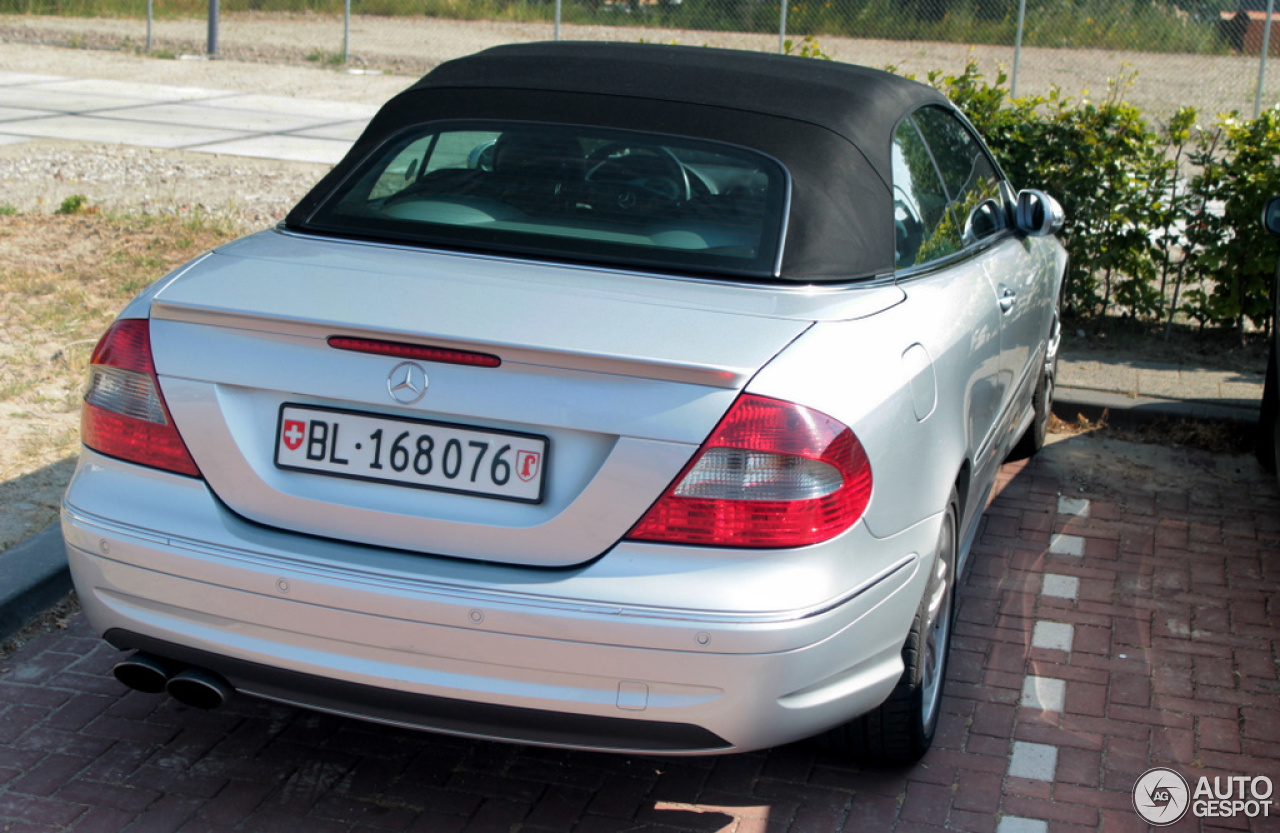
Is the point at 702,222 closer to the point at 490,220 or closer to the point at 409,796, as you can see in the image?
the point at 490,220

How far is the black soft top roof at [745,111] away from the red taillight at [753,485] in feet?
2.15

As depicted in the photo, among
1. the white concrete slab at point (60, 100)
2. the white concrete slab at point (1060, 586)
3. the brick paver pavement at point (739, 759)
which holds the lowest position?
the brick paver pavement at point (739, 759)

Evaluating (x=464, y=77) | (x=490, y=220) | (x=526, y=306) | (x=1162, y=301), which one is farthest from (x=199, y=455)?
(x=1162, y=301)

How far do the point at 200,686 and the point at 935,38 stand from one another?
20.4 metres

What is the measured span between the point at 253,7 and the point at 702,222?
29968 mm

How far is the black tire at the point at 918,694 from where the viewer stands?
297 centimetres

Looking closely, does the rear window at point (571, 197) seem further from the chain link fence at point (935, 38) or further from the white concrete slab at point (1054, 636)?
the chain link fence at point (935, 38)

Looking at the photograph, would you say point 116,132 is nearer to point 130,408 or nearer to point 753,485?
point 130,408

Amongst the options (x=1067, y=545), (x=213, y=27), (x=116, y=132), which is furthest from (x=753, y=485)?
(x=213, y=27)

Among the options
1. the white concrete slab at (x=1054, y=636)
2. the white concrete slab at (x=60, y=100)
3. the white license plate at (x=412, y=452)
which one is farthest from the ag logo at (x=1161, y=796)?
the white concrete slab at (x=60, y=100)

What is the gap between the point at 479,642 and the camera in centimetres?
243

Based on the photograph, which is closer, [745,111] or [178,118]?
[745,111]

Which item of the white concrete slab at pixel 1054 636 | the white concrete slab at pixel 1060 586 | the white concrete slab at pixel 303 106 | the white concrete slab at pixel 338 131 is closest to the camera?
the white concrete slab at pixel 1054 636

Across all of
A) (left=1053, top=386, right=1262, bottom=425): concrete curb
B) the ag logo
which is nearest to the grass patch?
the ag logo
